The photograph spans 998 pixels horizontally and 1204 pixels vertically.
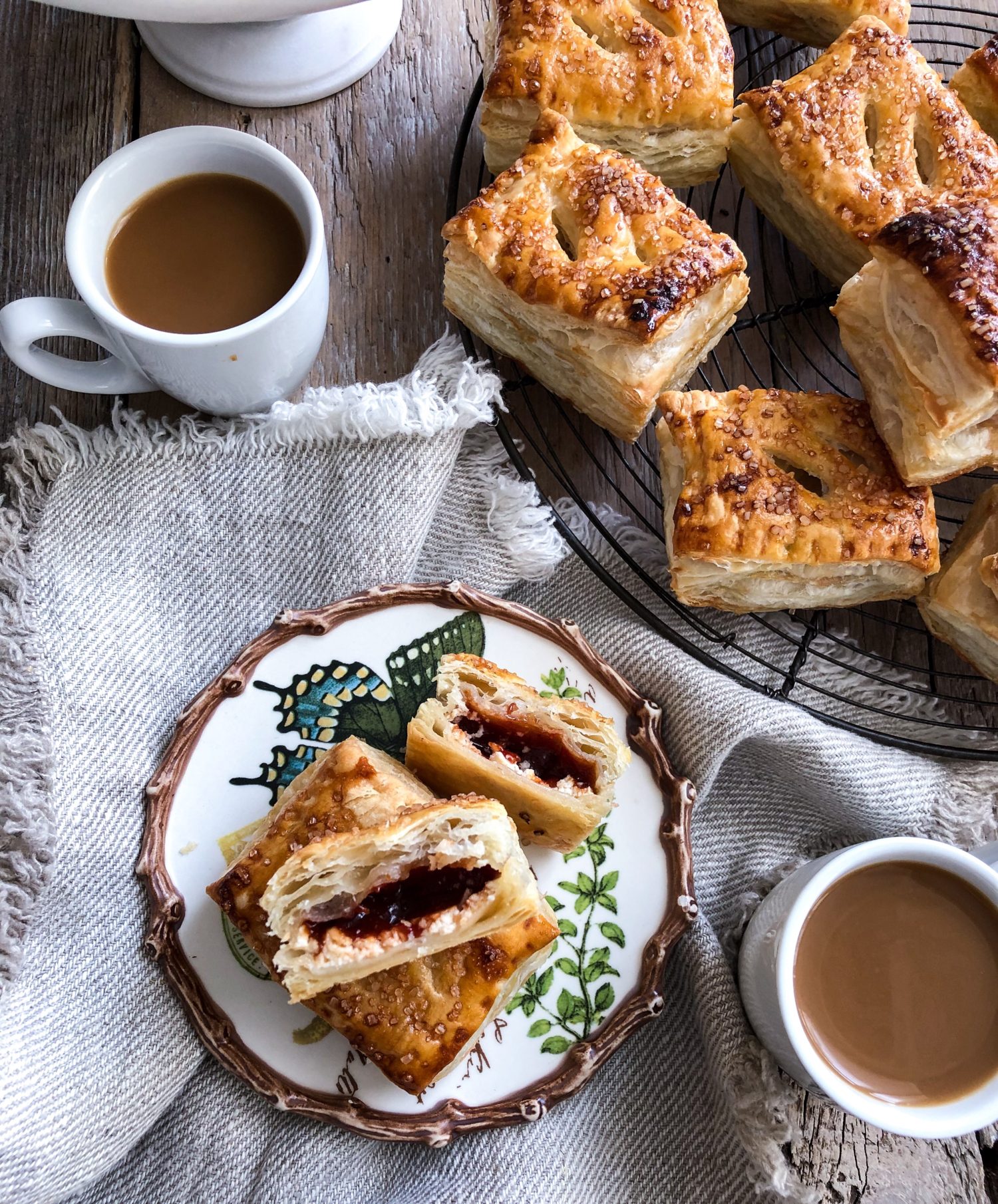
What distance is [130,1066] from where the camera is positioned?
2.28 meters

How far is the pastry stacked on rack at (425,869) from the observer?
6.52ft

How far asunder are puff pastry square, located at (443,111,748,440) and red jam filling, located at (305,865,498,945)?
1.12 m

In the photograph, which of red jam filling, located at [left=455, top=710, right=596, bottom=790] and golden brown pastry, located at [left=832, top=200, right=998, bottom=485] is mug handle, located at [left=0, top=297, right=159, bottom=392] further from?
golden brown pastry, located at [left=832, top=200, right=998, bottom=485]

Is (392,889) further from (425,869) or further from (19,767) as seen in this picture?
(19,767)

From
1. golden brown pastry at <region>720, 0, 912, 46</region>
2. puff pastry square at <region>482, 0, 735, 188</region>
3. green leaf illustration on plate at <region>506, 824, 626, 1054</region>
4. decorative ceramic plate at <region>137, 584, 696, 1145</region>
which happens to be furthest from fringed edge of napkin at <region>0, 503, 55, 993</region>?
golden brown pastry at <region>720, 0, 912, 46</region>

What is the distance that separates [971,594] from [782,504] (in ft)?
1.64

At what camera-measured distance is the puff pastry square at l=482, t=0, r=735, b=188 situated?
8.38ft

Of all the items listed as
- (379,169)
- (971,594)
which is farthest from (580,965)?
(379,169)

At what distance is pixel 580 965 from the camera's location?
2.40 meters

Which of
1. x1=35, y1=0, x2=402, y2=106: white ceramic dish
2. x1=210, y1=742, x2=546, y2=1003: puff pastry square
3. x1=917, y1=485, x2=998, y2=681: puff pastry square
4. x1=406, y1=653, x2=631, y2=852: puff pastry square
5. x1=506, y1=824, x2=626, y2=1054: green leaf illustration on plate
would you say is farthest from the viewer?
x1=35, y1=0, x2=402, y2=106: white ceramic dish

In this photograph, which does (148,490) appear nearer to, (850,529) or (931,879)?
(850,529)

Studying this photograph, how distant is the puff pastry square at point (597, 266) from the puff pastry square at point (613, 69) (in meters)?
0.11

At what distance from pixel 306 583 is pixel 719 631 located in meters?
1.01

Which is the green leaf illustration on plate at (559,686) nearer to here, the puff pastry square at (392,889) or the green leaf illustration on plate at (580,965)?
the green leaf illustration on plate at (580,965)
